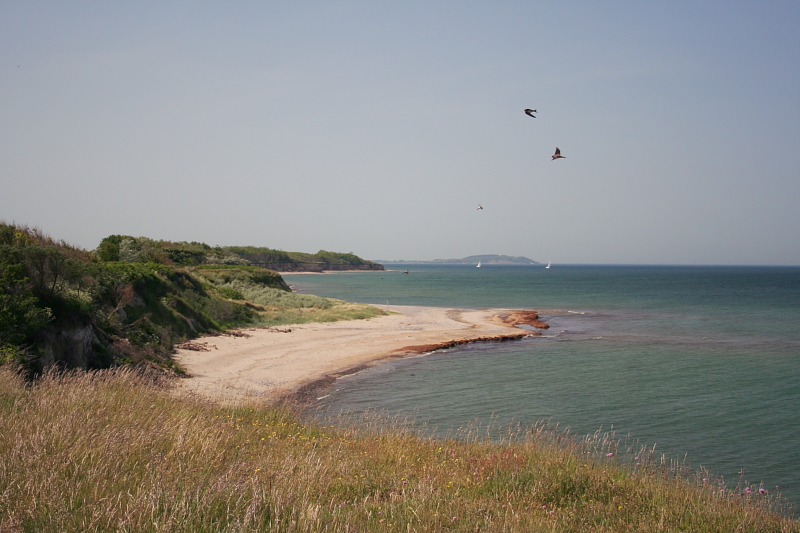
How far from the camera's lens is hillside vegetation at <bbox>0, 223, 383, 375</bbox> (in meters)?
15.6

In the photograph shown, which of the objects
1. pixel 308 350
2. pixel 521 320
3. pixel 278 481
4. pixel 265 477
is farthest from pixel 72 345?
pixel 521 320

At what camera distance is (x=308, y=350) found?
30391mm

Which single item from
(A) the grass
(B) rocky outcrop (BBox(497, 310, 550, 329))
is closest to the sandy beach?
(B) rocky outcrop (BBox(497, 310, 550, 329))

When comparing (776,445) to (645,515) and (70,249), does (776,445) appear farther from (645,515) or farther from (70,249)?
(70,249)

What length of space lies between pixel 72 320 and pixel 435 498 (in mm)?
15729

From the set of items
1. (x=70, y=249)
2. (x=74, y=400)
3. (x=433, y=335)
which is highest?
(x=70, y=249)

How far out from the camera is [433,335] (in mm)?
39344

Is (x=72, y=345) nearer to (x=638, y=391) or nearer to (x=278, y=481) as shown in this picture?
(x=278, y=481)

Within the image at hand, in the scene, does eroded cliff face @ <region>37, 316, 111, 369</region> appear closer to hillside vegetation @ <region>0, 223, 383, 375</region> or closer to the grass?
hillside vegetation @ <region>0, 223, 383, 375</region>

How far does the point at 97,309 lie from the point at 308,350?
37.0ft

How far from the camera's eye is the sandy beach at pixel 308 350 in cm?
2088

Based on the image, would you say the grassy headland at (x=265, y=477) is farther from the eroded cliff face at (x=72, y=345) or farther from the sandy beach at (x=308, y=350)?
the sandy beach at (x=308, y=350)

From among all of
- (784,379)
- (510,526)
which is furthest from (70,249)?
(784,379)

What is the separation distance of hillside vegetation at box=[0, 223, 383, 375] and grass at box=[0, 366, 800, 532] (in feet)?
17.2
